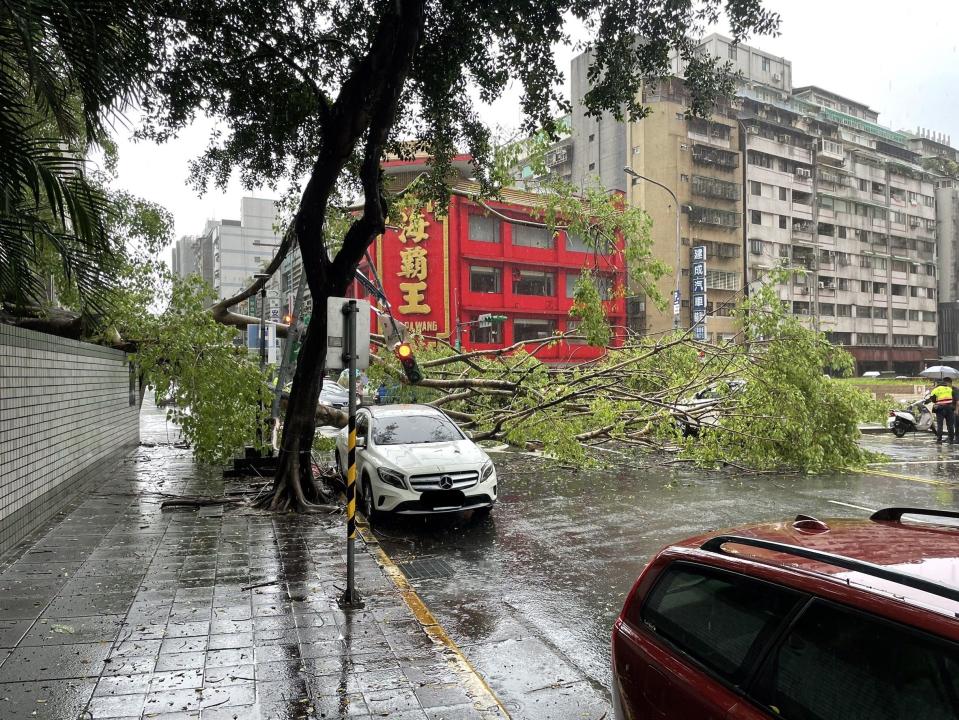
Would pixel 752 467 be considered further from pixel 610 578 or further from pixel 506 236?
pixel 506 236

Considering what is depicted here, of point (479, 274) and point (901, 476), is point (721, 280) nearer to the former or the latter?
point (479, 274)

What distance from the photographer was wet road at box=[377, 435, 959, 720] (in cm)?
482

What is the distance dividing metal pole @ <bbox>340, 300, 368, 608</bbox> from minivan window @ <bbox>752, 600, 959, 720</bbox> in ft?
14.1

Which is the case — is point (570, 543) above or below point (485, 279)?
below

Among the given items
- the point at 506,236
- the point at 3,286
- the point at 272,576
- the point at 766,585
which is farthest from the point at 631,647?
the point at 506,236

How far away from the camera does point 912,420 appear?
21891 mm

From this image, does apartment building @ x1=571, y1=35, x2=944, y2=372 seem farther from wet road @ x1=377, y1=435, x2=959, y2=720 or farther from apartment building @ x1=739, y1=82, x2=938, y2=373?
wet road @ x1=377, y1=435, x2=959, y2=720

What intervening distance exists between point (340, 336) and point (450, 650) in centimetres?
299

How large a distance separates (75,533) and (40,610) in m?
2.96

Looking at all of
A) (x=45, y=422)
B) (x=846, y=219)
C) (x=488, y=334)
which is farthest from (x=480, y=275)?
(x=846, y=219)

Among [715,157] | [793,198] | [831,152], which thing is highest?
[831,152]

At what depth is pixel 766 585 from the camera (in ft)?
7.55

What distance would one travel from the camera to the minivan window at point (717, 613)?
226 centimetres

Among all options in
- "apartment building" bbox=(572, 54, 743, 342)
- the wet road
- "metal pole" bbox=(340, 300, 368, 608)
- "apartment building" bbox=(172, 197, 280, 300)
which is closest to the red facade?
"apartment building" bbox=(572, 54, 743, 342)
